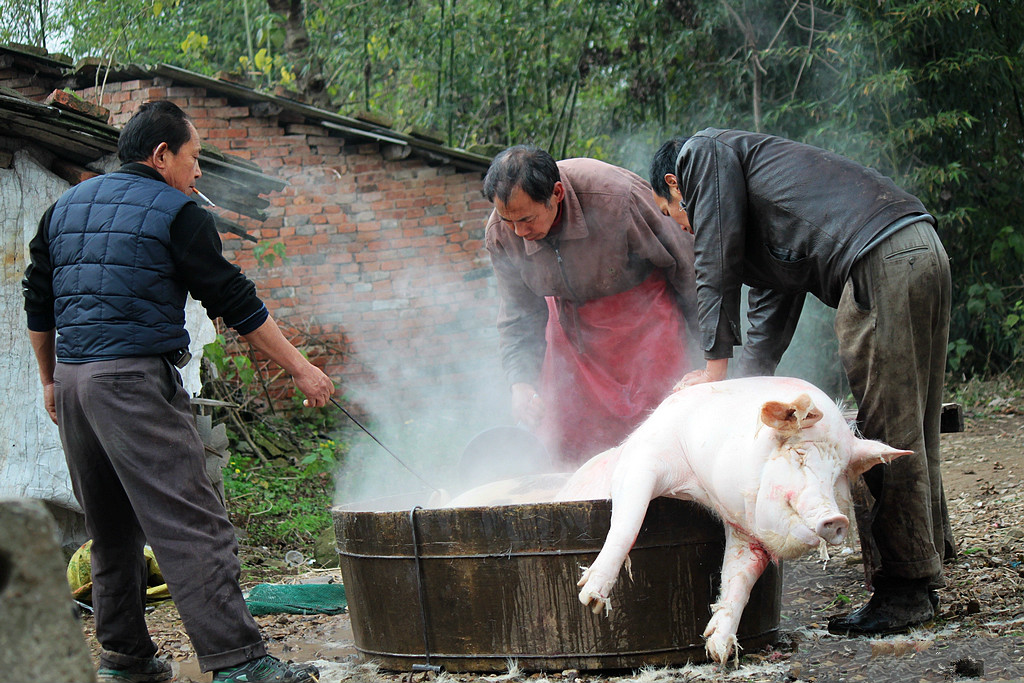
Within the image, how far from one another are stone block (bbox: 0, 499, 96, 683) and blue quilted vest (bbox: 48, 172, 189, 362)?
196cm

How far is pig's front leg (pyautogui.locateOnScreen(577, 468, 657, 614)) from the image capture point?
2.76 metres

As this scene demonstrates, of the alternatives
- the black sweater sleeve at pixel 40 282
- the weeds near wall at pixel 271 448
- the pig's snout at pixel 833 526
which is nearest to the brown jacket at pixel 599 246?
the black sweater sleeve at pixel 40 282

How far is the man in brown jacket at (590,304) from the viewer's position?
461 centimetres

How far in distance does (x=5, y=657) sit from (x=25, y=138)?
5241 mm

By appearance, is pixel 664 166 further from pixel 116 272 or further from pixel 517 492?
pixel 116 272

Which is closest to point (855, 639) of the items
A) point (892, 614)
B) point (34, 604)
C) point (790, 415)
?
point (892, 614)

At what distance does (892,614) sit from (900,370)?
1.00 metres

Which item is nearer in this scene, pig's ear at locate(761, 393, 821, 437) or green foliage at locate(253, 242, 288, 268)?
pig's ear at locate(761, 393, 821, 437)

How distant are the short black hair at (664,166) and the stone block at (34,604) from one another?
2997mm

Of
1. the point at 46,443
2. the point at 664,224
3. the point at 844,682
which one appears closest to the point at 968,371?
the point at 664,224

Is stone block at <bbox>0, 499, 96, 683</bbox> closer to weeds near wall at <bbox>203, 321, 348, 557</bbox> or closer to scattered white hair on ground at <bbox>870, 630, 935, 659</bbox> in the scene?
scattered white hair on ground at <bbox>870, 630, 935, 659</bbox>

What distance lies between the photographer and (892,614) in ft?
11.9

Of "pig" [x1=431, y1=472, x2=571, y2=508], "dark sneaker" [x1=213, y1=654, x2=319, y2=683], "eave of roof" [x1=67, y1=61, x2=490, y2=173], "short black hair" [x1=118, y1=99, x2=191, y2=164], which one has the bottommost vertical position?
"dark sneaker" [x1=213, y1=654, x2=319, y2=683]

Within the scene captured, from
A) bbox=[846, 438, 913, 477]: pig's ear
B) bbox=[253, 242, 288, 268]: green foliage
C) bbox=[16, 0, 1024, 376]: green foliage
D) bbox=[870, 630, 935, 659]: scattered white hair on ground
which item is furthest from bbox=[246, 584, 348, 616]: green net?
bbox=[16, 0, 1024, 376]: green foliage
